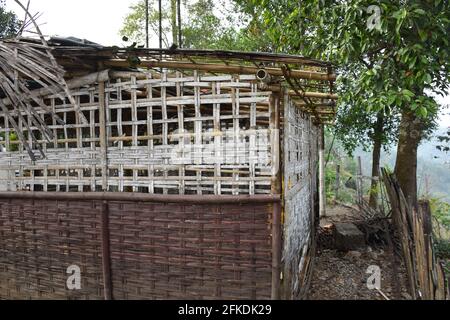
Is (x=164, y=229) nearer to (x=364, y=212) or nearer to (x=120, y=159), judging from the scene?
(x=120, y=159)

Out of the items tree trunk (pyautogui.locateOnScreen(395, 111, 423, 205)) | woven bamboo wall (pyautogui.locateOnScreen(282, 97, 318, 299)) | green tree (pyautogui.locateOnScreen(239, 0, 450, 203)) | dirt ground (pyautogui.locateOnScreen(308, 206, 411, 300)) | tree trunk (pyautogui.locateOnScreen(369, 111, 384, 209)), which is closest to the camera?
woven bamboo wall (pyautogui.locateOnScreen(282, 97, 318, 299))

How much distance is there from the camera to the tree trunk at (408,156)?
6316 mm

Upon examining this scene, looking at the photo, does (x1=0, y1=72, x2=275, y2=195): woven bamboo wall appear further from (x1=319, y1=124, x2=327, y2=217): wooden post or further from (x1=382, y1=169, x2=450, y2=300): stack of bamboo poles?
(x1=319, y1=124, x2=327, y2=217): wooden post

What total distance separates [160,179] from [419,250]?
3.19 metres

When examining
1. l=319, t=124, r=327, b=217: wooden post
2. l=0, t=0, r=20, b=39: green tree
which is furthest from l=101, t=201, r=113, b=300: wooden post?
A: l=0, t=0, r=20, b=39: green tree

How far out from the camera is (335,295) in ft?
14.7

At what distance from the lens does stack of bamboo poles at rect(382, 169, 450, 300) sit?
11.8 ft

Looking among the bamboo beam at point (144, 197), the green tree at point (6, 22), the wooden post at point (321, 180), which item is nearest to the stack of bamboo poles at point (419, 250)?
the bamboo beam at point (144, 197)

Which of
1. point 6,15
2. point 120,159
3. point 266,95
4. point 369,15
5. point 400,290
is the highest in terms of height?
point 6,15

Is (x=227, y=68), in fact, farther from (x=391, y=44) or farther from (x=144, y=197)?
(x=391, y=44)

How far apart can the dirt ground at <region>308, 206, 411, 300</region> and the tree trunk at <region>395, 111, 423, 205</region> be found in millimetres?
1296

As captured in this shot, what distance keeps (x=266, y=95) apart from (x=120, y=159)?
1728 mm

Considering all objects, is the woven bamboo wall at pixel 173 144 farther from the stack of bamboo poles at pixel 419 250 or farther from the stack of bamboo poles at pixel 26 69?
the stack of bamboo poles at pixel 419 250

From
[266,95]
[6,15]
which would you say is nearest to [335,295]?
[266,95]
